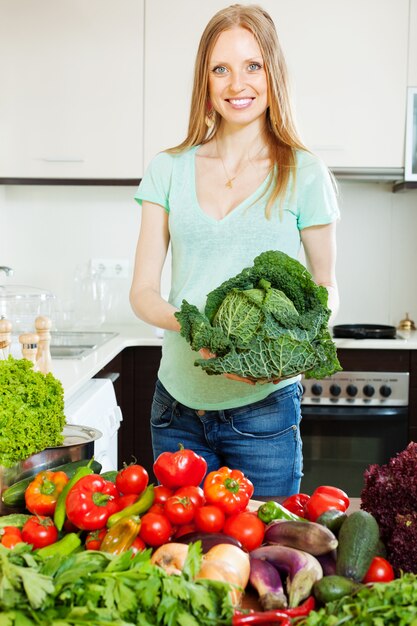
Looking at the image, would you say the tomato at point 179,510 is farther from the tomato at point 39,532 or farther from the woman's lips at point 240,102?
the woman's lips at point 240,102

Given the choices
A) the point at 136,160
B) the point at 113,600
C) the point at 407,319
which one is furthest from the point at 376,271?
the point at 113,600

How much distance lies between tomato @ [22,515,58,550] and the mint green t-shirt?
0.63 metres

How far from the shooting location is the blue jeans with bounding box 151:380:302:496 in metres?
1.60

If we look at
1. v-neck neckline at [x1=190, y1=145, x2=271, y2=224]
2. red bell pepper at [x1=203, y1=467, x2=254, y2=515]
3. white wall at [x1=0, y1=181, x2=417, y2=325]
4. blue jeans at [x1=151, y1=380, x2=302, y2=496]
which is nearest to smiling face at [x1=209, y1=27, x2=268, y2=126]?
v-neck neckline at [x1=190, y1=145, x2=271, y2=224]

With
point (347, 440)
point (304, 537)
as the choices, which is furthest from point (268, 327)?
point (347, 440)

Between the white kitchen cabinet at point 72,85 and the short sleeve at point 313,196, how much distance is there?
1730 millimetres

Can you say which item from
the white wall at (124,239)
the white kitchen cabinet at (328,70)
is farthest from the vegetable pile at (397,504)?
the white wall at (124,239)

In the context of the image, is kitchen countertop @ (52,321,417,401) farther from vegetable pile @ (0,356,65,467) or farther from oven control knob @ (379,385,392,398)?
vegetable pile @ (0,356,65,467)

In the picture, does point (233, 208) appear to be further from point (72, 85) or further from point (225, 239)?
point (72, 85)

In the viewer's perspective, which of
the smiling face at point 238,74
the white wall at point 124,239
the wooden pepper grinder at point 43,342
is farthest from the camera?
the white wall at point 124,239

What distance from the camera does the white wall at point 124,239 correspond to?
3625mm

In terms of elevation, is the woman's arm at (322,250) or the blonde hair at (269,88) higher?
the blonde hair at (269,88)

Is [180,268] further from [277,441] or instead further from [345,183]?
[345,183]

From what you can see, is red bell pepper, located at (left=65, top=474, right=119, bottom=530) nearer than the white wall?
Yes
